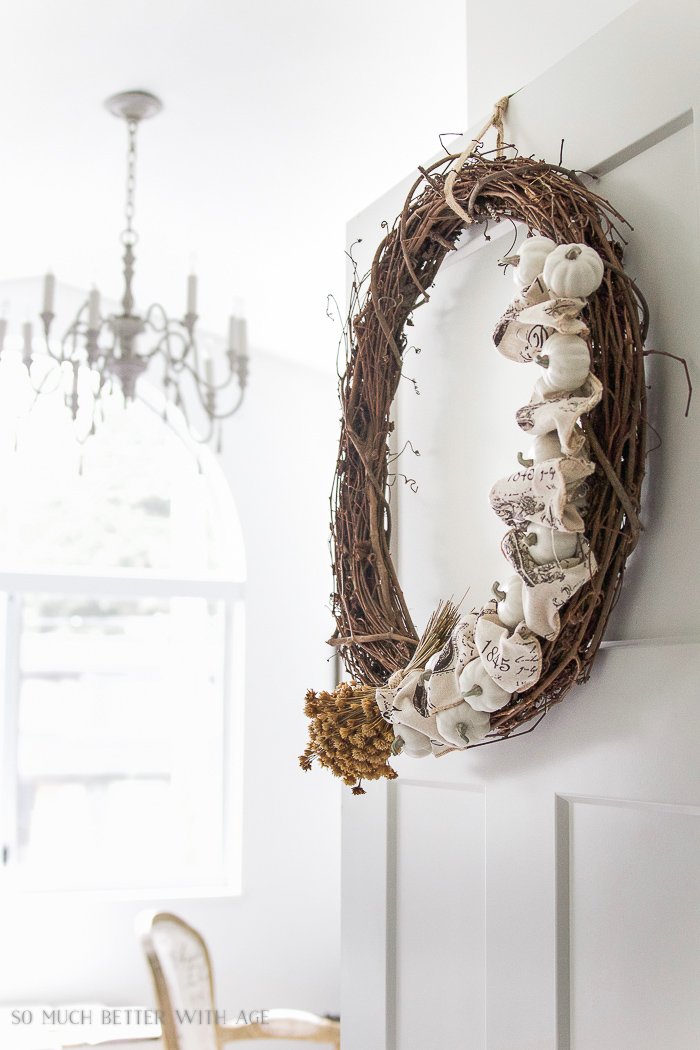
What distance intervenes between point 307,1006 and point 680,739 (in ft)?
10.3

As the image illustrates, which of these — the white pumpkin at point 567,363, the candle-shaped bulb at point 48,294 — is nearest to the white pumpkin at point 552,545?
the white pumpkin at point 567,363

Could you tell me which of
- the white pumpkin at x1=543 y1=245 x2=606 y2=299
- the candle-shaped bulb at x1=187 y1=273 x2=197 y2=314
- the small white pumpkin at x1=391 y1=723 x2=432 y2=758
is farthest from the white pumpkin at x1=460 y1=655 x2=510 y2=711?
the candle-shaped bulb at x1=187 y1=273 x2=197 y2=314

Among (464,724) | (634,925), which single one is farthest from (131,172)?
(634,925)

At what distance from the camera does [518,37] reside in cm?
144

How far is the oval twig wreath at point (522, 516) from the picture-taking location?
88 centimetres

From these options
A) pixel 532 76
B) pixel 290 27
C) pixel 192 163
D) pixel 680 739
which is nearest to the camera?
pixel 680 739

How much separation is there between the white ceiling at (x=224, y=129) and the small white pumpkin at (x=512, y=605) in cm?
142

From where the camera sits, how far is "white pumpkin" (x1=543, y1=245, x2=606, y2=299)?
2.85ft

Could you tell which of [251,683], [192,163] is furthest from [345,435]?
[251,683]

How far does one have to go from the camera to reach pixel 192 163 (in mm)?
2562

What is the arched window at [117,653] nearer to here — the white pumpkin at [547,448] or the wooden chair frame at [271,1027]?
the wooden chair frame at [271,1027]

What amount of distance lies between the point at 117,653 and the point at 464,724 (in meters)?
2.87

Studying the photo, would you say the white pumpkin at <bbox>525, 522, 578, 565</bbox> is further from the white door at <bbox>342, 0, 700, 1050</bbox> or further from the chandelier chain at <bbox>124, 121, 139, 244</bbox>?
the chandelier chain at <bbox>124, 121, 139, 244</bbox>

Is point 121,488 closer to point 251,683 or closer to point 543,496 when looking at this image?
point 251,683
